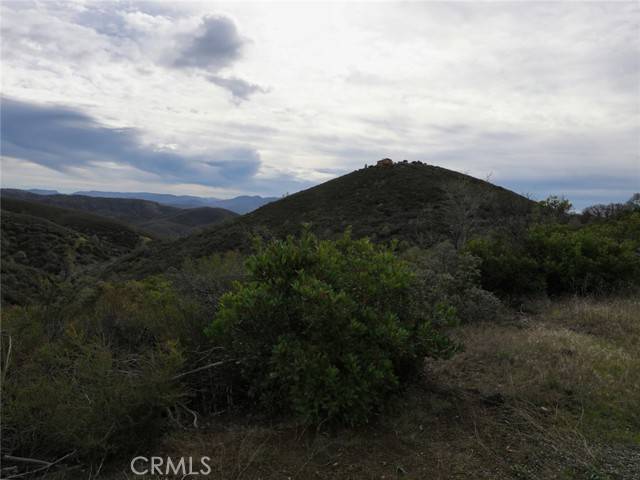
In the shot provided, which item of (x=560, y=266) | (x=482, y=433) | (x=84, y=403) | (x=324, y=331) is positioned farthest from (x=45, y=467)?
(x=560, y=266)

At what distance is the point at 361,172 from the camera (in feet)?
156

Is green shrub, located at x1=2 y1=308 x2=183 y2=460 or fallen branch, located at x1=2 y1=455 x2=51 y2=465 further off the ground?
green shrub, located at x1=2 y1=308 x2=183 y2=460

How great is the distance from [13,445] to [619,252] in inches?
387

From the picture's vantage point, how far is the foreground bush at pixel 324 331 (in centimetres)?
323

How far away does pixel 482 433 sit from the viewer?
3.45 metres

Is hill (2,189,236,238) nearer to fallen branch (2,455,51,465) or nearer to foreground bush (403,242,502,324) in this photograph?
foreground bush (403,242,502,324)

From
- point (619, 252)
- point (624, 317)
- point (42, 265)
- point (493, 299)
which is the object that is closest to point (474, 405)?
point (493, 299)

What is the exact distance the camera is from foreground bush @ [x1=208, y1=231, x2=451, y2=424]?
3230 millimetres

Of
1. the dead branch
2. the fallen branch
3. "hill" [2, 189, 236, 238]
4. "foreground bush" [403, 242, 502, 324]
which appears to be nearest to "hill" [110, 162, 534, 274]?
"foreground bush" [403, 242, 502, 324]

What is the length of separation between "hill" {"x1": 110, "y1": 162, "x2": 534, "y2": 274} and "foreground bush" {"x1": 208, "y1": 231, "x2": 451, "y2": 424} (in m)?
15.7

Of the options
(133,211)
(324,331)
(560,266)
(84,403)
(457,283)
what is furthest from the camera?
(133,211)

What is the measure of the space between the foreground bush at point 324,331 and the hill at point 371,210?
617 inches

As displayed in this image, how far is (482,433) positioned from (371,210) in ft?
107

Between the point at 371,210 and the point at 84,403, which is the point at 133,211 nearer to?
the point at 371,210
